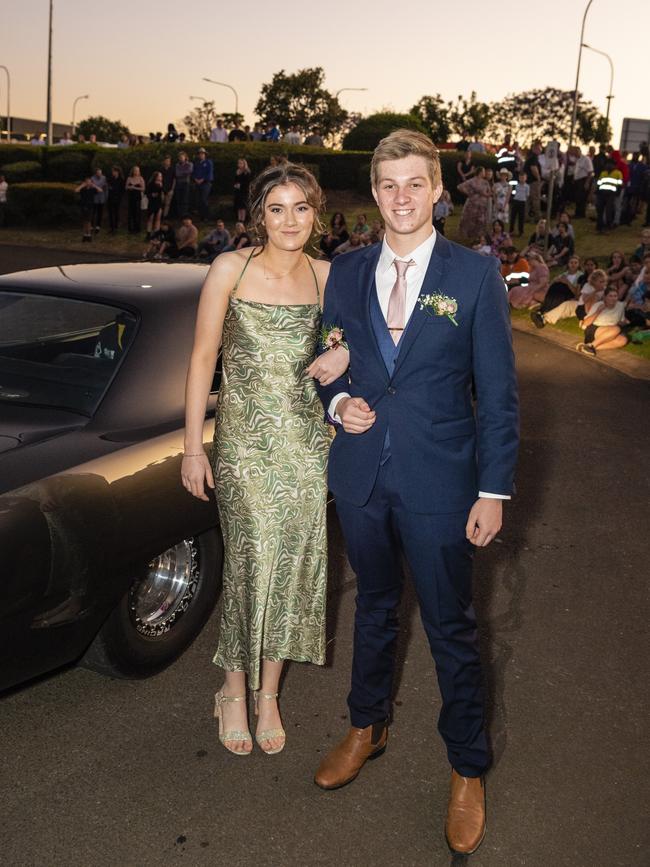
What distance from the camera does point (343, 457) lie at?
304 cm

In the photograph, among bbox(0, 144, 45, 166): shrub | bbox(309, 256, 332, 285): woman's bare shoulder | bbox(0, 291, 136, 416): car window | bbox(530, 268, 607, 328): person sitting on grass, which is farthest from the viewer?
bbox(0, 144, 45, 166): shrub

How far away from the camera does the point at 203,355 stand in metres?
3.27

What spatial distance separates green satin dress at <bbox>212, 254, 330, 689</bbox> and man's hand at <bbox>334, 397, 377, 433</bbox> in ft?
1.57

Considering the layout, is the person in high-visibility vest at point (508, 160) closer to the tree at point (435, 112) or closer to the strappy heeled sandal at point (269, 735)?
the strappy heeled sandal at point (269, 735)

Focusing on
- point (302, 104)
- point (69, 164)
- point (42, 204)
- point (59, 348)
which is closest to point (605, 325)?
point (59, 348)

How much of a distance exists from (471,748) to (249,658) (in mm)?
898

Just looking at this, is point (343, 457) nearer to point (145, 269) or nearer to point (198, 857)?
point (198, 857)

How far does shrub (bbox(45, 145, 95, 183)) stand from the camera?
31359 mm

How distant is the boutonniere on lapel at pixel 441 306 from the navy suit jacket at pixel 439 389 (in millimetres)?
15

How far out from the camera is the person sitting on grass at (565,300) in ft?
48.0

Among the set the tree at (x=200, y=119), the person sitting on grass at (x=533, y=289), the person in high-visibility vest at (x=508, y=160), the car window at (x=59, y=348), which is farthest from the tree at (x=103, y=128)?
the car window at (x=59, y=348)

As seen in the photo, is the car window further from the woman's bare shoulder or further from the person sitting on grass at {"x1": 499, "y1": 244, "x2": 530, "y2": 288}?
the person sitting on grass at {"x1": 499, "y1": 244, "x2": 530, "y2": 288}

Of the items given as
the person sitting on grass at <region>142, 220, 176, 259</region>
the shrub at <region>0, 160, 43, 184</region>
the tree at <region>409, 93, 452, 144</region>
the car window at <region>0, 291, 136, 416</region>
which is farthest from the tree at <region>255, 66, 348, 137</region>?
the car window at <region>0, 291, 136, 416</region>

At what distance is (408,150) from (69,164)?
30806 mm
